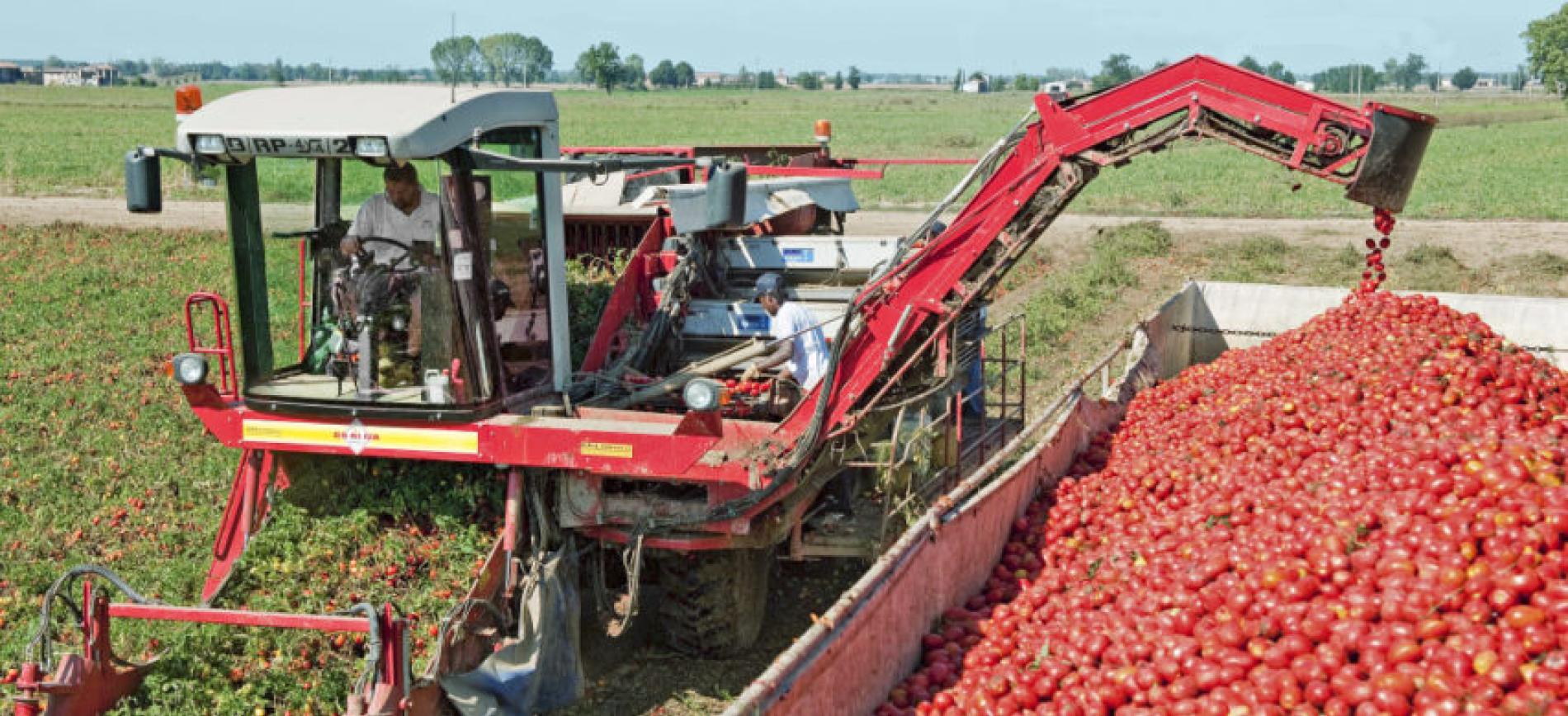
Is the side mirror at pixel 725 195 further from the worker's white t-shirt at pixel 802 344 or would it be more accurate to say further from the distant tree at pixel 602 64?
the distant tree at pixel 602 64

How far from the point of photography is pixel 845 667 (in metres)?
5.67

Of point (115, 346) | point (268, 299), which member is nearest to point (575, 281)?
point (268, 299)

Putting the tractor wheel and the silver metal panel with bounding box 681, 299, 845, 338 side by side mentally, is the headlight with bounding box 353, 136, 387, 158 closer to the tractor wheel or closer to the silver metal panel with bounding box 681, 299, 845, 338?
the tractor wheel

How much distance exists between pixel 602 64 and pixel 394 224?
122 metres

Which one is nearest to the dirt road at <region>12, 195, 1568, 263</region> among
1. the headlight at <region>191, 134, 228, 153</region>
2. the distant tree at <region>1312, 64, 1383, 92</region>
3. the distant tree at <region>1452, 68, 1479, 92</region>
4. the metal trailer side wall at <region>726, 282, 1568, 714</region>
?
the metal trailer side wall at <region>726, 282, 1568, 714</region>

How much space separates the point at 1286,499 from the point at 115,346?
11942 mm

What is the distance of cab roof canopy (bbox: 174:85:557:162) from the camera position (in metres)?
6.61

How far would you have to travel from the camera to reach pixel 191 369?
7.09 m

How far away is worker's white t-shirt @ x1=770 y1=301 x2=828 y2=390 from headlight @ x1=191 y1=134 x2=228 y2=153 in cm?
315

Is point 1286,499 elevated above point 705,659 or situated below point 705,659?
above

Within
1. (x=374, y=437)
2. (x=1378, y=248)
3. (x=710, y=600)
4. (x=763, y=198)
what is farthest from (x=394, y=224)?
(x=1378, y=248)

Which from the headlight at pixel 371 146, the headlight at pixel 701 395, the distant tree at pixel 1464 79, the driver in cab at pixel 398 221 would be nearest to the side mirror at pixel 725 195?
the headlight at pixel 701 395

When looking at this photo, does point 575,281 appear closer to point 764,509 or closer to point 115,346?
point 764,509

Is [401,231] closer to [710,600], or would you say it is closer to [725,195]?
[725,195]
